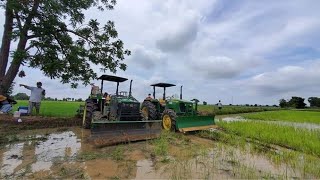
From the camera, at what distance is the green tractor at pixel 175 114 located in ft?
36.0

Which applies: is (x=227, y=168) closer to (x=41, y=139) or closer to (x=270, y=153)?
(x=270, y=153)

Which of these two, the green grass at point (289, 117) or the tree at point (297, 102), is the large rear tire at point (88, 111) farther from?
the tree at point (297, 102)

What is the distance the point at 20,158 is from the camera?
6.24 meters

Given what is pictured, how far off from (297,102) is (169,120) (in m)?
60.5

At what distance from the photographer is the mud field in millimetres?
5281

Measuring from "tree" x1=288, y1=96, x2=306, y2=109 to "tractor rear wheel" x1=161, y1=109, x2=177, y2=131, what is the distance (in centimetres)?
5886

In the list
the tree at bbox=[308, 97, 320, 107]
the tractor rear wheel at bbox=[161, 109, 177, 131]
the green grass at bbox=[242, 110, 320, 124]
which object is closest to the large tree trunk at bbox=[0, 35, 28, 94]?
the tractor rear wheel at bbox=[161, 109, 177, 131]

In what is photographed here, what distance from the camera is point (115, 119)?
9984 millimetres

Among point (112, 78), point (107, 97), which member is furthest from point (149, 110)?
point (112, 78)

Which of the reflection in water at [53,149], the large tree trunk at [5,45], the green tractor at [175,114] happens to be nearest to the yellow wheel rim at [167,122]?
the green tractor at [175,114]

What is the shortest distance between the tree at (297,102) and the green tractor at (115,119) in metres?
60.3

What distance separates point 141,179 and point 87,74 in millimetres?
8383

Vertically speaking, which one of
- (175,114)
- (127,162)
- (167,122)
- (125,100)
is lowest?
(127,162)

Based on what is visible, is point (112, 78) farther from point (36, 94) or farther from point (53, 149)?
point (53, 149)
